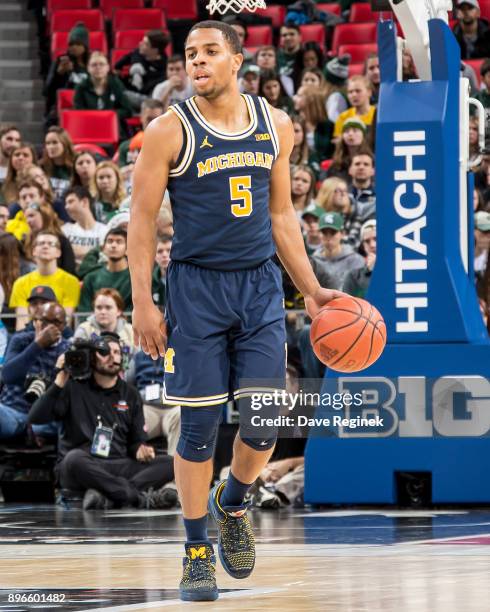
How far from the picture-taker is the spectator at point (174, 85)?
1593 cm

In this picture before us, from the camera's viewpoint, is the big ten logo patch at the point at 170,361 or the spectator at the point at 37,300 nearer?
the big ten logo patch at the point at 170,361

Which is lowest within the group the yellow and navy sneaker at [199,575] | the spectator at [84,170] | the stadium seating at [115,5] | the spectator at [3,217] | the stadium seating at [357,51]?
the yellow and navy sneaker at [199,575]

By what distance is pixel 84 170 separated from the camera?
45.1ft

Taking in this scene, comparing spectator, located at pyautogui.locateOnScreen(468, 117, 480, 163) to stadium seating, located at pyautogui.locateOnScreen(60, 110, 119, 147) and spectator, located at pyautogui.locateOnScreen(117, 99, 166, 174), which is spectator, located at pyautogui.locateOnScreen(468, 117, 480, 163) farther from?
stadium seating, located at pyautogui.locateOnScreen(60, 110, 119, 147)

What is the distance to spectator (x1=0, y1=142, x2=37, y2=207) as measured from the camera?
545 inches

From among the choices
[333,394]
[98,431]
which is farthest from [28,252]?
[333,394]

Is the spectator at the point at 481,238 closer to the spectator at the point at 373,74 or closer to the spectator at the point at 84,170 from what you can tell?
the spectator at the point at 373,74

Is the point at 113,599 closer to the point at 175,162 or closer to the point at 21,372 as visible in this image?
the point at 175,162

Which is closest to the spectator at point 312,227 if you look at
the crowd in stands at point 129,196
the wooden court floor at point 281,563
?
the crowd in stands at point 129,196

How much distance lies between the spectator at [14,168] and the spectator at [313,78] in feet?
10.5

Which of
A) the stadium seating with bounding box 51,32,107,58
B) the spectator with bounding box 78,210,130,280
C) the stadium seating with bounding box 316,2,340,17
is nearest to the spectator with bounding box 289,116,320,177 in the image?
the spectator with bounding box 78,210,130,280

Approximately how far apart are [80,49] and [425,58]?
8.38 meters

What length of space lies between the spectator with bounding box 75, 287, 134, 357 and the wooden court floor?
2.00 meters

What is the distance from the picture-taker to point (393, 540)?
6.86m
